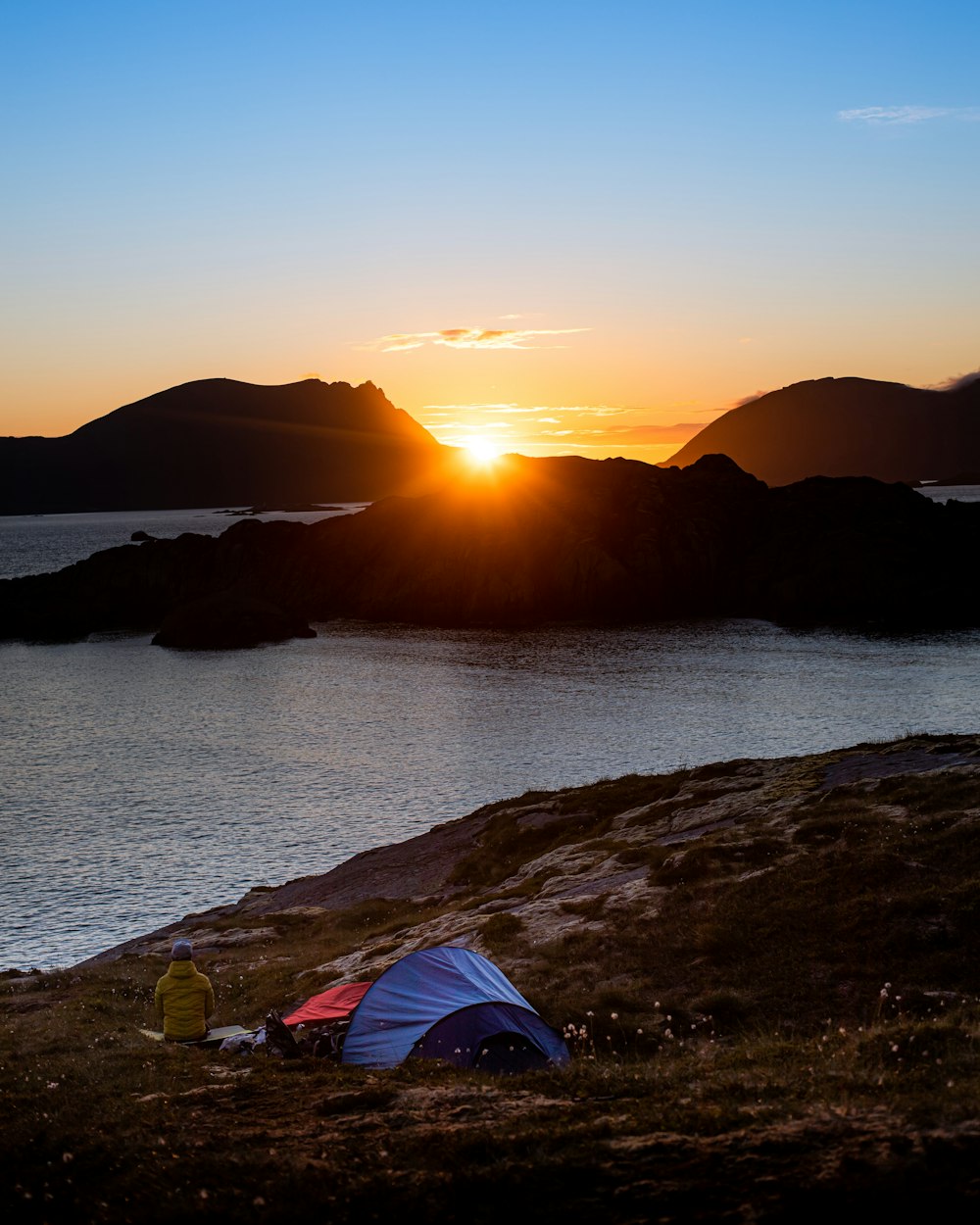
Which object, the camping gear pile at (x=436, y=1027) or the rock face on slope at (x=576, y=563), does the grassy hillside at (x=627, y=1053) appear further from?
the rock face on slope at (x=576, y=563)

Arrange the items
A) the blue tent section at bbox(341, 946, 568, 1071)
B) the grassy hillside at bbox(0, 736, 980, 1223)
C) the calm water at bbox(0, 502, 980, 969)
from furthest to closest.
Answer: the calm water at bbox(0, 502, 980, 969) → the blue tent section at bbox(341, 946, 568, 1071) → the grassy hillside at bbox(0, 736, 980, 1223)

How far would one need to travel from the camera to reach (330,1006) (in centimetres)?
2181

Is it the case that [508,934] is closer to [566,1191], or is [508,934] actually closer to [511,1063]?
[511,1063]

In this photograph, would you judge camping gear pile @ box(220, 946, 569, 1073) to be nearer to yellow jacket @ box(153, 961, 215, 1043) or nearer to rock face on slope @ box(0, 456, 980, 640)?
yellow jacket @ box(153, 961, 215, 1043)

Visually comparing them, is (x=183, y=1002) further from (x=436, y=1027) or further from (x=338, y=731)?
(x=338, y=731)

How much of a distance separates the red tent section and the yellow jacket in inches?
83.2

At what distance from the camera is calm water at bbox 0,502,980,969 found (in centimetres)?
5216

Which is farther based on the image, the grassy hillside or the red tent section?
the red tent section

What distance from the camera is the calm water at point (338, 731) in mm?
52156

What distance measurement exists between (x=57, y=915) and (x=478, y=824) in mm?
18455

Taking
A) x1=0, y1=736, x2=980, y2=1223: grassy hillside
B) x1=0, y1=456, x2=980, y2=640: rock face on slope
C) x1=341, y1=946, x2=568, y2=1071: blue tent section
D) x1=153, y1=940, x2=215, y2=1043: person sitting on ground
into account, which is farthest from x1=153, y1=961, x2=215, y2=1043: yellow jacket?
x1=0, y1=456, x2=980, y2=640: rock face on slope

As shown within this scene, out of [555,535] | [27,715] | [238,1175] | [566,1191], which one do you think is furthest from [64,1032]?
[555,535]

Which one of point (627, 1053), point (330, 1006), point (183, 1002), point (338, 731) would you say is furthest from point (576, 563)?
point (627, 1053)

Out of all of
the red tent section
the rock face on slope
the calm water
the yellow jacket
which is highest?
the rock face on slope
